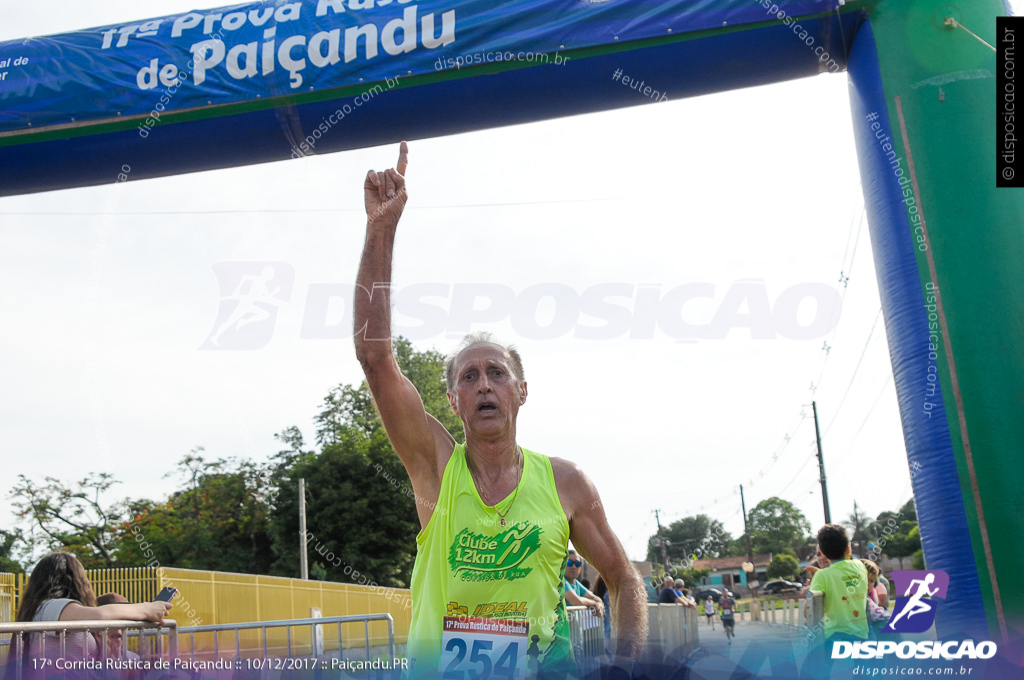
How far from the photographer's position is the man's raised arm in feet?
6.59

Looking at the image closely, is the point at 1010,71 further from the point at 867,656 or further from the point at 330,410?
the point at 330,410

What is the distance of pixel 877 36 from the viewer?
14.8 feet

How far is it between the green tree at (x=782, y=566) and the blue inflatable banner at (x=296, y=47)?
35.6ft

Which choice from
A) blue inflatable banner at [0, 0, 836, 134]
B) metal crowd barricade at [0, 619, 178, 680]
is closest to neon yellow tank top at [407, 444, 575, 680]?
metal crowd barricade at [0, 619, 178, 680]

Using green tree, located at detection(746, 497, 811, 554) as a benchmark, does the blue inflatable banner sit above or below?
above

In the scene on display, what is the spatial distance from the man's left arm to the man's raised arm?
0.32 metres

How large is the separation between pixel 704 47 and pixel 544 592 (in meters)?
3.62

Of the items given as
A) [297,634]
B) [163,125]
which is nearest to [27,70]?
[163,125]

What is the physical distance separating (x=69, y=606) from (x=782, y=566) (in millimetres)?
13356

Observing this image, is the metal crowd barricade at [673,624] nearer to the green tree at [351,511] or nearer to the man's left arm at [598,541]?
the man's left arm at [598,541]

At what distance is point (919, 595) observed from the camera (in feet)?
12.6

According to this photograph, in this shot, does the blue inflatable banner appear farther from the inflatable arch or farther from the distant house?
the distant house

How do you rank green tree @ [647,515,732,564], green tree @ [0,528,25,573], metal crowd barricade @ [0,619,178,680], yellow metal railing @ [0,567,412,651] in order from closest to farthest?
metal crowd barricade @ [0,619,178,680]
green tree @ [647,515,732,564]
yellow metal railing @ [0,567,412,651]
green tree @ [0,528,25,573]

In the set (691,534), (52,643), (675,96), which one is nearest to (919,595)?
(675,96)
